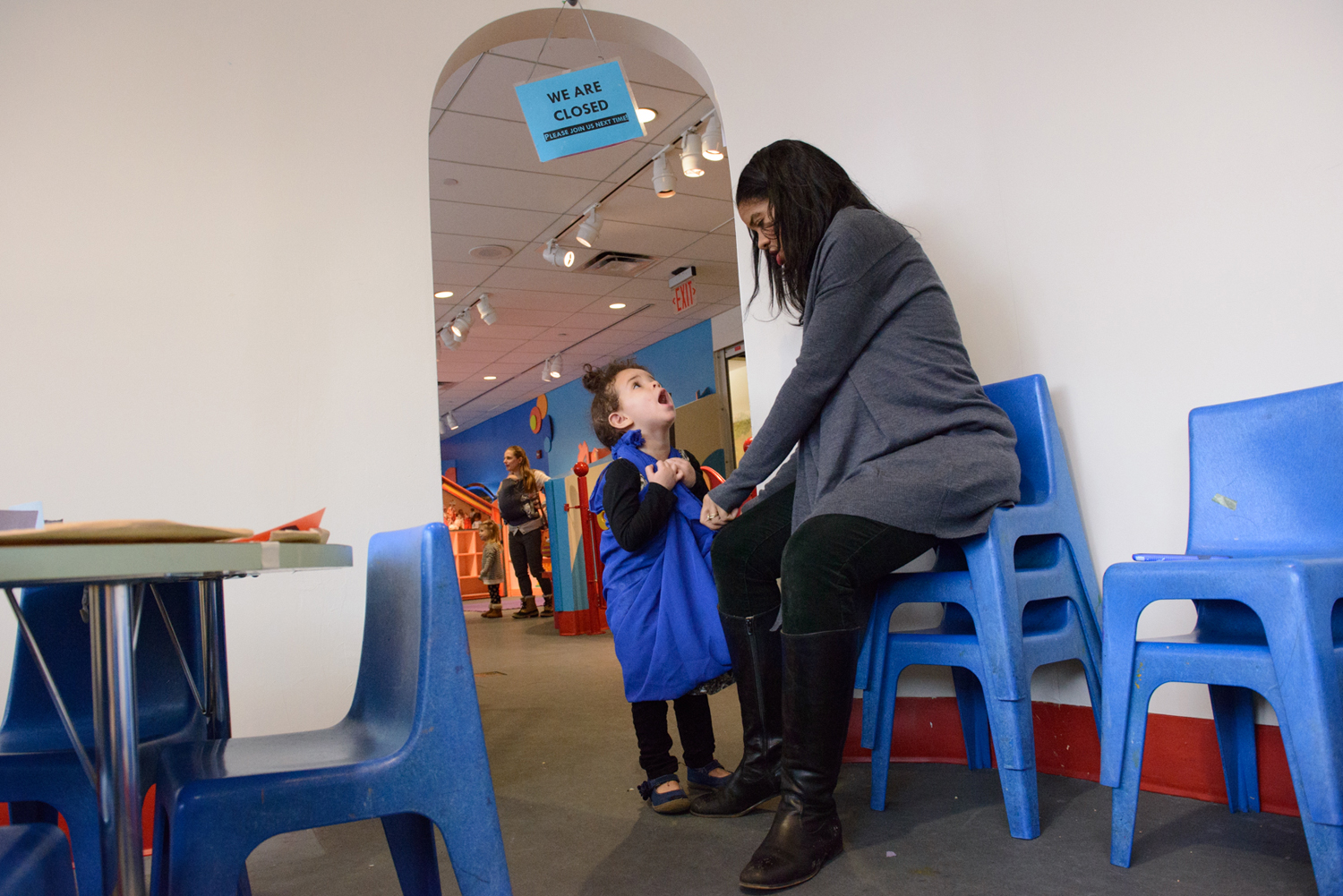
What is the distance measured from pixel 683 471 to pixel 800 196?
60 cm

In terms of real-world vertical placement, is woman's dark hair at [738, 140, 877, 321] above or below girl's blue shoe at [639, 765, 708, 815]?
above

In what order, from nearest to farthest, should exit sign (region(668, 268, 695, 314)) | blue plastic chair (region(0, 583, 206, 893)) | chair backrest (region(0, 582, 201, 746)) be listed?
blue plastic chair (region(0, 583, 206, 893)) → chair backrest (region(0, 582, 201, 746)) → exit sign (region(668, 268, 695, 314))

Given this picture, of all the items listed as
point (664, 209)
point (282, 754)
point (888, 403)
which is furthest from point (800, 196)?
point (664, 209)

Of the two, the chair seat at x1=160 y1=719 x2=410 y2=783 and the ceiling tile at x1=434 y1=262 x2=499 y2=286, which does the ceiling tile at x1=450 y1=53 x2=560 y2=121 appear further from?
the chair seat at x1=160 y1=719 x2=410 y2=783

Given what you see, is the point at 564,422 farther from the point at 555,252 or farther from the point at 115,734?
the point at 115,734

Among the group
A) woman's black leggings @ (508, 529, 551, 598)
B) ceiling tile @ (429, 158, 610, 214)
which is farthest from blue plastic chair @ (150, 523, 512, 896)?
woman's black leggings @ (508, 529, 551, 598)

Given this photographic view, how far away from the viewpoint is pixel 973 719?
191cm

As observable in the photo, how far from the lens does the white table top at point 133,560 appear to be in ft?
2.05

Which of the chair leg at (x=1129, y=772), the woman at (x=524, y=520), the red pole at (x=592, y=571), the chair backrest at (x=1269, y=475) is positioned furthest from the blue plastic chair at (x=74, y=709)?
the woman at (x=524, y=520)

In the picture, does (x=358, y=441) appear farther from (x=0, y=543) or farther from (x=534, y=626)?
(x=534, y=626)

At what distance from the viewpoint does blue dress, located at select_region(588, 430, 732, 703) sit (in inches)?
Answer: 68.1

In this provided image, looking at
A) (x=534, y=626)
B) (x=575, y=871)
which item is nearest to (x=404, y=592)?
(x=575, y=871)

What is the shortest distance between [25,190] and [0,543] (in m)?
1.51

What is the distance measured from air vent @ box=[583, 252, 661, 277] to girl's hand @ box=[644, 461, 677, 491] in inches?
174
